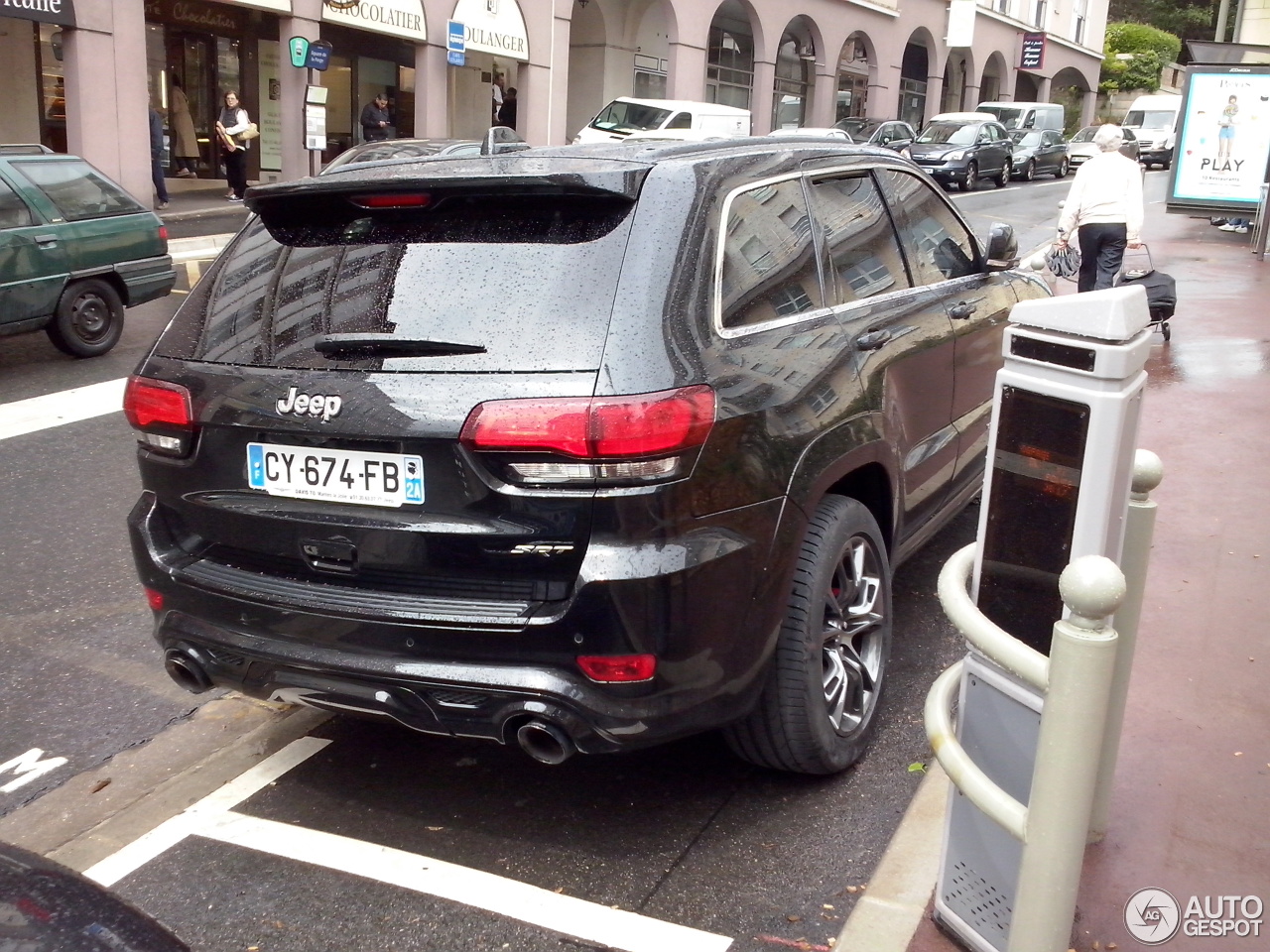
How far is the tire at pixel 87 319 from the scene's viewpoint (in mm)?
9758

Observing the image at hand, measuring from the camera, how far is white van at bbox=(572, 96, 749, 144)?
997 inches

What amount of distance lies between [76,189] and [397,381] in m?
7.90

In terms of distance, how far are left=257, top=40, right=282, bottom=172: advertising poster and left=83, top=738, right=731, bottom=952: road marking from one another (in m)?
23.9

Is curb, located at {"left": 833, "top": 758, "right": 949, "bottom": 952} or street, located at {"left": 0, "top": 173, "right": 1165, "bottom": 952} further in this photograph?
street, located at {"left": 0, "top": 173, "right": 1165, "bottom": 952}

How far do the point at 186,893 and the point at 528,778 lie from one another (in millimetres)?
1028

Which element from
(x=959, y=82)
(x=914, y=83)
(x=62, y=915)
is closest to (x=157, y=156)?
(x=62, y=915)

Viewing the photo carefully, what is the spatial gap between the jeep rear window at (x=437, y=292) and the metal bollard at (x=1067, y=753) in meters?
1.30

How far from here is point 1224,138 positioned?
18.0 metres

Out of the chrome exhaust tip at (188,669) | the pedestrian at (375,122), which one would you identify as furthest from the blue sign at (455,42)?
the chrome exhaust tip at (188,669)

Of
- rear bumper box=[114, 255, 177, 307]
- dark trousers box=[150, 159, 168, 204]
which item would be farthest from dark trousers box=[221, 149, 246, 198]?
rear bumper box=[114, 255, 177, 307]

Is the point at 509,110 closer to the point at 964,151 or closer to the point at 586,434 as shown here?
the point at 964,151

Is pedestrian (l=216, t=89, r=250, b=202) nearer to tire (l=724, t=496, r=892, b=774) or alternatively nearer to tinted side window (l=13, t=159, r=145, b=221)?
tinted side window (l=13, t=159, r=145, b=221)

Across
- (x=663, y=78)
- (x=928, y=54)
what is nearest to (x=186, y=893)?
(x=663, y=78)

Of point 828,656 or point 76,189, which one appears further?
point 76,189
